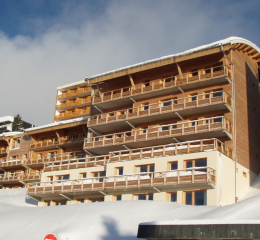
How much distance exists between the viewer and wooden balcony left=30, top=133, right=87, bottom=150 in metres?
47.1

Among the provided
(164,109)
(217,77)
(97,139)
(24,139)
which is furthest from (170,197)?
(24,139)

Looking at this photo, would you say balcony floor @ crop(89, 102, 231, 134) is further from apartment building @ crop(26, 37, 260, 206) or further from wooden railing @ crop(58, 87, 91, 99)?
wooden railing @ crop(58, 87, 91, 99)

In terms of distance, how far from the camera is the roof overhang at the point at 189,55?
109 ft

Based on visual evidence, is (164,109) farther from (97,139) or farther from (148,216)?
(148,216)

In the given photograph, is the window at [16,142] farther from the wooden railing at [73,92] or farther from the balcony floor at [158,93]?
the balcony floor at [158,93]

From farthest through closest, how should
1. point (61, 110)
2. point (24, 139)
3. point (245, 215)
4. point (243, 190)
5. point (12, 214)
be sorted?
1. point (61, 110)
2. point (24, 139)
3. point (243, 190)
4. point (12, 214)
5. point (245, 215)

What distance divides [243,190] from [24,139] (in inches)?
1323

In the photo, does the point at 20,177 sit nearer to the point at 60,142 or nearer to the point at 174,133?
the point at 60,142

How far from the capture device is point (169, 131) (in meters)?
33.1

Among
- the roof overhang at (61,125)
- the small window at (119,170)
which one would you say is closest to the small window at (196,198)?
the small window at (119,170)

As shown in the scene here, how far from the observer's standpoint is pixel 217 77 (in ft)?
108

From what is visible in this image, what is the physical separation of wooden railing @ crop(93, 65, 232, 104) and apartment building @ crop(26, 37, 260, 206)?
93 mm

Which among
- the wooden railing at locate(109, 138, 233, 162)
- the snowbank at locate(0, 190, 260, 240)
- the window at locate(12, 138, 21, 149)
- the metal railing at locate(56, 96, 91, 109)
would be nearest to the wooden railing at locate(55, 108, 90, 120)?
the metal railing at locate(56, 96, 91, 109)

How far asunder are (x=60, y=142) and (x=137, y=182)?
68.1 feet
